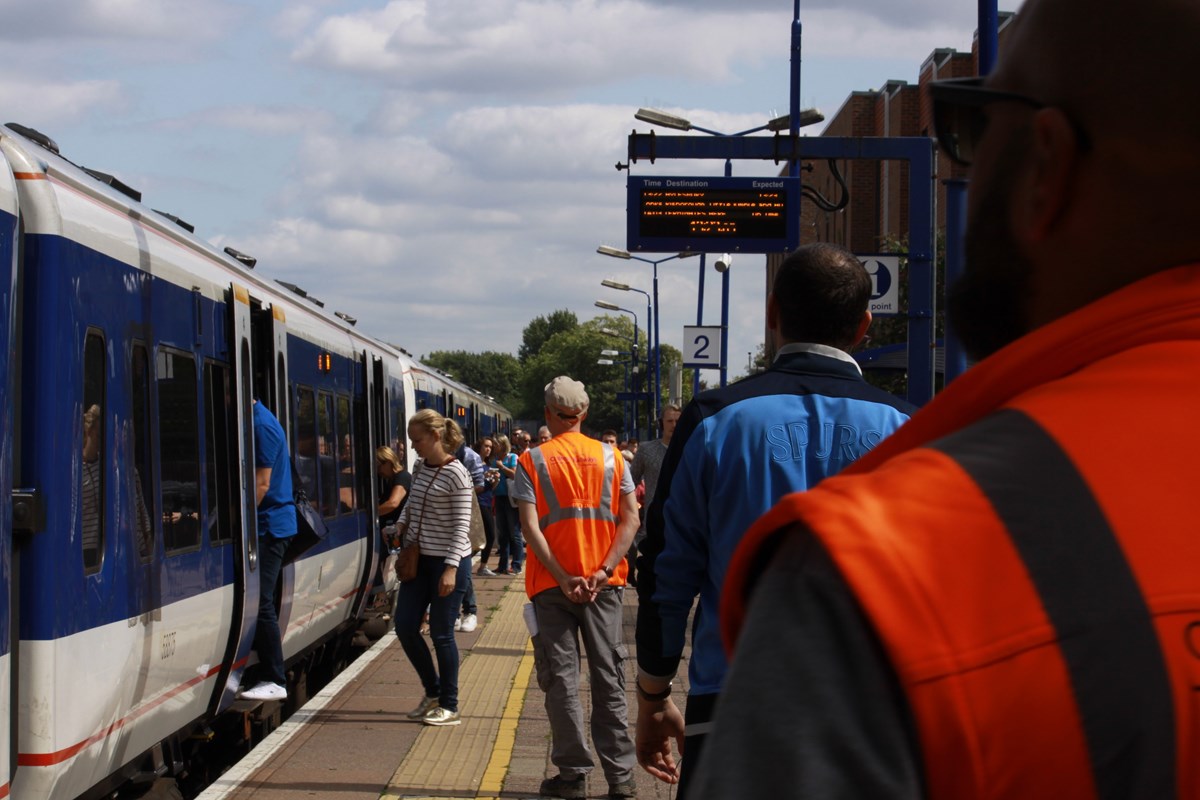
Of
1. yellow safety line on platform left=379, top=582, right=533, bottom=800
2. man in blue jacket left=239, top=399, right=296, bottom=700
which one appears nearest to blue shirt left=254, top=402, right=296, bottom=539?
man in blue jacket left=239, top=399, right=296, bottom=700

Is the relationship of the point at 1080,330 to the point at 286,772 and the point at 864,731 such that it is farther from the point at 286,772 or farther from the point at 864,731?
the point at 286,772

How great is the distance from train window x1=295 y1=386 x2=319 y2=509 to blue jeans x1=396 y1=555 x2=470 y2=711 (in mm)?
2081

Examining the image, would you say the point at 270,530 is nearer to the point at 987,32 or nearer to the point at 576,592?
the point at 576,592

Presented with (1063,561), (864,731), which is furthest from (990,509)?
(864,731)

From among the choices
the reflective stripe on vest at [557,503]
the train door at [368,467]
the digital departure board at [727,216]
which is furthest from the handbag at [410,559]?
the digital departure board at [727,216]

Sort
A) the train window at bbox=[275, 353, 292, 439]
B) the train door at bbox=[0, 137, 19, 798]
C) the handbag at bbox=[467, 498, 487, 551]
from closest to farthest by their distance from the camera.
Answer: the train door at bbox=[0, 137, 19, 798], the handbag at bbox=[467, 498, 487, 551], the train window at bbox=[275, 353, 292, 439]

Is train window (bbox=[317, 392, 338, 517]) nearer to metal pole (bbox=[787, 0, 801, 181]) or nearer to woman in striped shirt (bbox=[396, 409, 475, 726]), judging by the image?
woman in striped shirt (bbox=[396, 409, 475, 726])

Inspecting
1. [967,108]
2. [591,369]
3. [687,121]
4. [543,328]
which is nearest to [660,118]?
[687,121]

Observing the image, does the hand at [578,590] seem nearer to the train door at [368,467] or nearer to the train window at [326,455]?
the train window at [326,455]

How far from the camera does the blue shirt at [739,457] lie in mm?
3719

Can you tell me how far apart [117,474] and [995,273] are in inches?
212

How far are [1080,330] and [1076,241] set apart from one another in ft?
0.30

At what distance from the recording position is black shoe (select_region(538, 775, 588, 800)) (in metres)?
7.07

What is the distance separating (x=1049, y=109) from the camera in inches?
43.6
